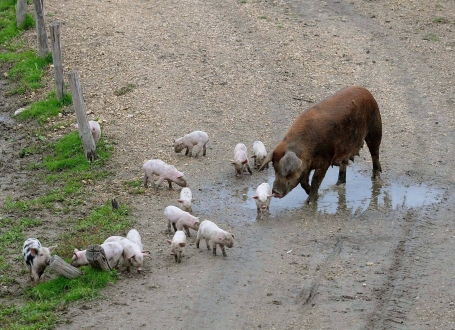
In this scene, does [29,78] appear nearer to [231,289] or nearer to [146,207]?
[146,207]

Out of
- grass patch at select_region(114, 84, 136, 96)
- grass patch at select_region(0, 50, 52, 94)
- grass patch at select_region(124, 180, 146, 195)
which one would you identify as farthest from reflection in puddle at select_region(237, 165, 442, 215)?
grass patch at select_region(0, 50, 52, 94)

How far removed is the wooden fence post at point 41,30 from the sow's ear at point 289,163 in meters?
8.88

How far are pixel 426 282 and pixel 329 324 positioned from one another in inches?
63.3

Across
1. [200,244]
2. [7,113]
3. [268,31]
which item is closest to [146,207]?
[200,244]

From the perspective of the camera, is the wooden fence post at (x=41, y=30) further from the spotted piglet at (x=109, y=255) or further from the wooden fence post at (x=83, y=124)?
the spotted piglet at (x=109, y=255)

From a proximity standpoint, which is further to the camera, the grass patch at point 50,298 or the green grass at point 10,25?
the green grass at point 10,25

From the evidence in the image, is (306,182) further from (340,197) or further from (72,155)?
(72,155)

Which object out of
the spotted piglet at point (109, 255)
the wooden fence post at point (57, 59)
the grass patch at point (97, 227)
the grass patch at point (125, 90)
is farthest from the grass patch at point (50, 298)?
the grass patch at point (125, 90)

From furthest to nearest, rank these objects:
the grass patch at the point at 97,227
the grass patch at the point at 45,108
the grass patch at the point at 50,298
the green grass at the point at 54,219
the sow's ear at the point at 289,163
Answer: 1. the grass patch at the point at 45,108
2. the sow's ear at the point at 289,163
3. the grass patch at the point at 97,227
4. the green grass at the point at 54,219
5. the grass patch at the point at 50,298

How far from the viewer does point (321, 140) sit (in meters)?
12.0

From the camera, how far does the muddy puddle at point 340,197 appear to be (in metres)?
12.1

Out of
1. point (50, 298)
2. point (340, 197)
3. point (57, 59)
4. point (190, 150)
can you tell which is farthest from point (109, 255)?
point (57, 59)

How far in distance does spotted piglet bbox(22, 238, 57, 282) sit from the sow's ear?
3.63 meters

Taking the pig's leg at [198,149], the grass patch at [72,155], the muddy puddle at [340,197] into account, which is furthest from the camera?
the grass patch at [72,155]
